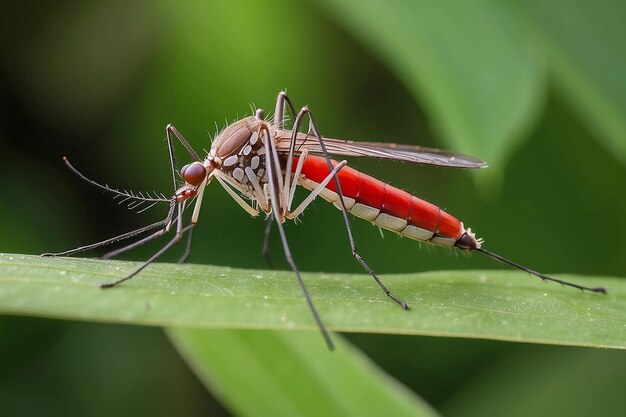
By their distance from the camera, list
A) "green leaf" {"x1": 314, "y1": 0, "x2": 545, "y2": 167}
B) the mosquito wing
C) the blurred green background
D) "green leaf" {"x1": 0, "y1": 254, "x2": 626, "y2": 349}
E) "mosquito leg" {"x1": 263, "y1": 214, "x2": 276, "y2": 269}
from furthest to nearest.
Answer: "mosquito leg" {"x1": 263, "y1": 214, "x2": 276, "y2": 269}
the blurred green background
the mosquito wing
"green leaf" {"x1": 314, "y1": 0, "x2": 545, "y2": 167}
"green leaf" {"x1": 0, "y1": 254, "x2": 626, "y2": 349}

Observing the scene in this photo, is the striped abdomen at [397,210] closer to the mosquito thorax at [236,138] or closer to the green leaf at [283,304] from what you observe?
the mosquito thorax at [236,138]

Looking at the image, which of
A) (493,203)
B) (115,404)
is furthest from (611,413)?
(115,404)

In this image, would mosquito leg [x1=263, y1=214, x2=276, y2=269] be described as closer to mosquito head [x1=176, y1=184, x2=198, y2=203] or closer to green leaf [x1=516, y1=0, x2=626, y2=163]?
mosquito head [x1=176, y1=184, x2=198, y2=203]

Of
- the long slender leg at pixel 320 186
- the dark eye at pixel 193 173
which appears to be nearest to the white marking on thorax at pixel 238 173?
the dark eye at pixel 193 173

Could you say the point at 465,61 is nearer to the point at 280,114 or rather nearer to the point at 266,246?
the point at 280,114

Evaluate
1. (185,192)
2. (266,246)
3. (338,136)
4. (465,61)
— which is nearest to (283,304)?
(185,192)

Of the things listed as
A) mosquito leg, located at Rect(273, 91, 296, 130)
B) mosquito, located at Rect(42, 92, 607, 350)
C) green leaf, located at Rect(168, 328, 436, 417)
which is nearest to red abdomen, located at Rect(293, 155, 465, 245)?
mosquito, located at Rect(42, 92, 607, 350)

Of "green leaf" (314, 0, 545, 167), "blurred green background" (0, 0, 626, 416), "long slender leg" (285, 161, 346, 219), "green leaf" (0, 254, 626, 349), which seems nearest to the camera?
"green leaf" (0, 254, 626, 349)
